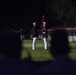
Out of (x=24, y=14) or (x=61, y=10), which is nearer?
(x=61, y=10)

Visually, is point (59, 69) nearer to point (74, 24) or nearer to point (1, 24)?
point (1, 24)

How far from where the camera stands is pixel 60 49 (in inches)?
Answer: 237

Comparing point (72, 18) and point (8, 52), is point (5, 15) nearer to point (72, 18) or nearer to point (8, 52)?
point (72, 18)

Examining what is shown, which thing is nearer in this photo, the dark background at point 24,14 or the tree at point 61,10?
the dark background at point 24,14

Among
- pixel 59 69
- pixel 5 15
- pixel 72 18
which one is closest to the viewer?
pixel 59 69

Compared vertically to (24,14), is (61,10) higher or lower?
higher

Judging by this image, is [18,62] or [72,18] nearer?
[18,62]

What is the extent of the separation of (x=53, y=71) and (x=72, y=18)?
240ft

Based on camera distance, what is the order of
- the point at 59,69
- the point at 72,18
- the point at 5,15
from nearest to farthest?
the point at 59,69 < the point at 5,15 < the point at 72,18

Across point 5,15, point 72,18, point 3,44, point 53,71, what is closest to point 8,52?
point 3,44

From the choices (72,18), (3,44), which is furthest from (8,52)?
(72,18)

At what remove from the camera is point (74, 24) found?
83.2 metres

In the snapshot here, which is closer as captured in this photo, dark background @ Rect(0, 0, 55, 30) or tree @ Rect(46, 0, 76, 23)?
dark background @ Rect(0, 0, 55, 30)

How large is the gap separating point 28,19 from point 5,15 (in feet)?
24.8
